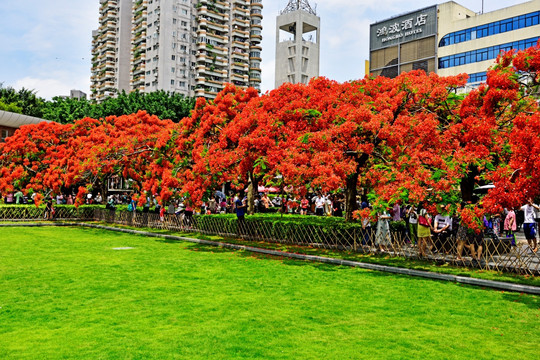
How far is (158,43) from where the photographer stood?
3602 inches

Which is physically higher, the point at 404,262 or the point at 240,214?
the point at 240,214

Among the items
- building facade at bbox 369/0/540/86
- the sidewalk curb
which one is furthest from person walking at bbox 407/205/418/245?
building facade at bbox 369/0/540/86

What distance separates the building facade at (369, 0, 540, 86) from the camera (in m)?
50.6

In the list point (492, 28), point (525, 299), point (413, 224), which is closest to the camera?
point (525, 299)

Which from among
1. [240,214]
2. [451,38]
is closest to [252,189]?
[240,214]

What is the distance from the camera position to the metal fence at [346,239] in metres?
13.9

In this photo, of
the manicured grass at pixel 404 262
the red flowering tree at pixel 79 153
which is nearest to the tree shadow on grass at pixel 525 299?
the manicured grass at pixel 404 262

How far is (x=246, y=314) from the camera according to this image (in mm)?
8453

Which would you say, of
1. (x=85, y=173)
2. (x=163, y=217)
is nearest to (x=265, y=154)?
(x=163, y=217)

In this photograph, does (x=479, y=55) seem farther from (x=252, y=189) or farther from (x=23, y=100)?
(x=23, y=100)

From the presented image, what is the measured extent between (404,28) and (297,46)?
27.0 m

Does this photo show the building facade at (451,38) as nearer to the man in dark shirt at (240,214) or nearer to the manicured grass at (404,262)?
the man in dark shirt at (240,214)

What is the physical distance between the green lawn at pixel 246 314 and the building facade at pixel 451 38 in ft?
148

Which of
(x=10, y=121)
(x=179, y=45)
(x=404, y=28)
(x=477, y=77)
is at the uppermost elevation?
(x=179, y=45)
